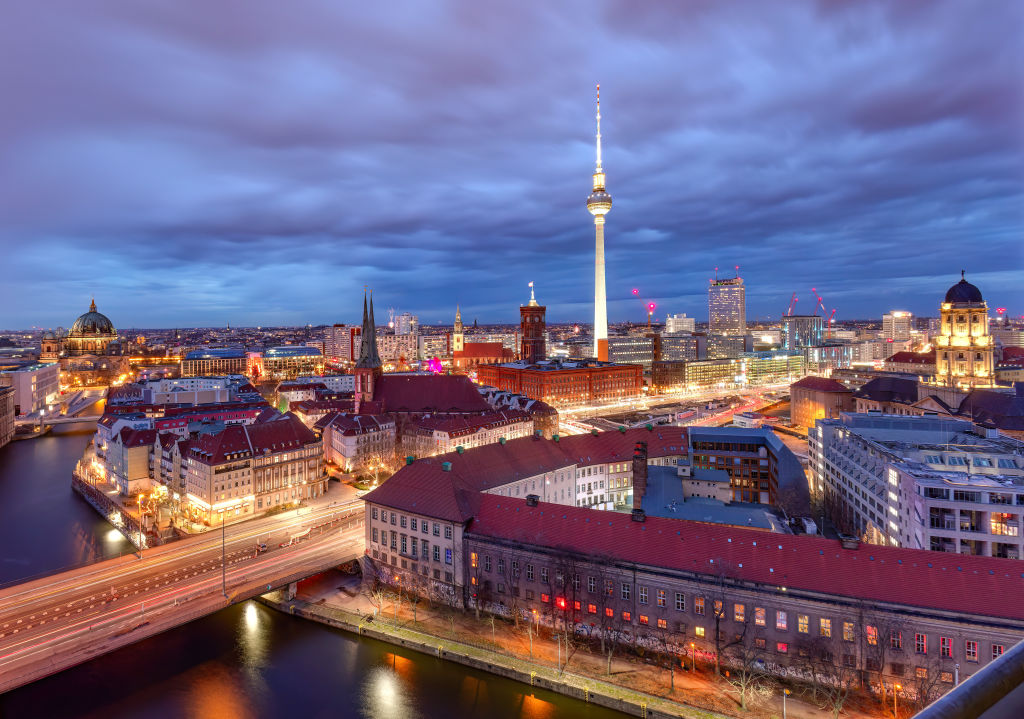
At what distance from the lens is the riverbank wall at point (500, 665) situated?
2712 cm

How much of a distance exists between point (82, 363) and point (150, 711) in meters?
167

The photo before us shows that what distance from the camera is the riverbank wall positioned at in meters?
27.1

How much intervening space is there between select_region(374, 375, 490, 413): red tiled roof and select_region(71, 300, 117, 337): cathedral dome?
147976 mm

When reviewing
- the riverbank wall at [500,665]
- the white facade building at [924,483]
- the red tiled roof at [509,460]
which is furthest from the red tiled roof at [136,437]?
the white facade building at [924,483]

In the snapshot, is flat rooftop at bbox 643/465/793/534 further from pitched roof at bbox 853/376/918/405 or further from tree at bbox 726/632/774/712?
pitched roof at bbox 853/376/918/405

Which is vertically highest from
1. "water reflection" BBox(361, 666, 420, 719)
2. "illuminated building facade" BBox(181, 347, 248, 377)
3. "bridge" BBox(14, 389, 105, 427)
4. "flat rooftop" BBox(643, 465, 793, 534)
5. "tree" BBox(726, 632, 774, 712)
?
"illuminated building facade" BBox(181, 347, 248, 377)

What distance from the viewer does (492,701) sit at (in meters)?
29.2

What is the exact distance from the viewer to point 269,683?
30469mm

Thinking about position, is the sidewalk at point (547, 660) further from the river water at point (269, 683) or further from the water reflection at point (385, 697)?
the water reflection at point (385, 697)

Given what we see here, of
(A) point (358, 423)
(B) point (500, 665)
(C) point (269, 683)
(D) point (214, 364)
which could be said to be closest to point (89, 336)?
(D) point (214, 364)

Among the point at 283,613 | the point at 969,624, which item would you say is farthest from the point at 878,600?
the point at 283,613

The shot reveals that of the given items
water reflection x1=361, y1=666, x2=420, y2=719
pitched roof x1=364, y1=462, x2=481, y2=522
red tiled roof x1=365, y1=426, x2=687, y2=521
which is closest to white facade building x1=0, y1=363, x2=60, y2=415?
pitched roof x1=364, y1=462, x2=481, y2=522

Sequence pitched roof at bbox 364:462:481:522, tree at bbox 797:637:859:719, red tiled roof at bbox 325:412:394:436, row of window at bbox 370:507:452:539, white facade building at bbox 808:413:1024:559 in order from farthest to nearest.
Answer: red tiled roof at bbox 325:412:394:436 < pitched roof at bbox 364:462:481:522 < row of window at bbox 370:507:452:539 < white facade building at bbox 808:413:1024:559 < tree at bbox 797:637:859:719

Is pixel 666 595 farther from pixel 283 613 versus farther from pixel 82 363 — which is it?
pixel 82 363
